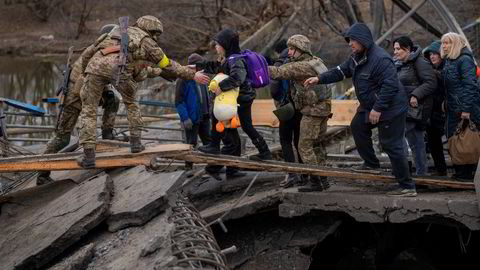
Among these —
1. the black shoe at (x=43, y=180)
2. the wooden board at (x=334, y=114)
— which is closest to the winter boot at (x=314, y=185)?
the black shoe at (x=43, y=180)

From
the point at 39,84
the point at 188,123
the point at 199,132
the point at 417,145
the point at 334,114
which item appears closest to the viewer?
the point at 417,145

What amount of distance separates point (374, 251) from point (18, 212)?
4.06 metres

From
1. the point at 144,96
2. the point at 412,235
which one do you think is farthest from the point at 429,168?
the point at 144,96

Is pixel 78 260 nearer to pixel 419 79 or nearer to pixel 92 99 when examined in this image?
pixel 92 99

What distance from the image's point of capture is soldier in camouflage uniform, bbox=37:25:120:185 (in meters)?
8.04

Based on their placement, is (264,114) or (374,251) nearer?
(374,251)

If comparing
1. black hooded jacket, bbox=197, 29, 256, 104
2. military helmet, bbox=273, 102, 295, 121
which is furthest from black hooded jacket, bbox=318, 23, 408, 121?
black hooded jacket, bbox=197, 29, 256, 104

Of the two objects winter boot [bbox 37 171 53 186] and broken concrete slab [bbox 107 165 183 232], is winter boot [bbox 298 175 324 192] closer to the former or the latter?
broken concrete slab [bbox 107 165 183 232]

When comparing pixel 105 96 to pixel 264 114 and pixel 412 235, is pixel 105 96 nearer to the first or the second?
pixel 264 114

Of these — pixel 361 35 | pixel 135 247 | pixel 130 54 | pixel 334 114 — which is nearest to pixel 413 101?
pixel 361 35

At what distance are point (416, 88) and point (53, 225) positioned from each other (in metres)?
3.77

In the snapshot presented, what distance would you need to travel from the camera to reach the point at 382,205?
23.0 feet

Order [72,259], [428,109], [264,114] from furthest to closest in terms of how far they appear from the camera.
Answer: [264,114] < [428,109] < [72,259]

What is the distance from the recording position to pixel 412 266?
8.41 metres
